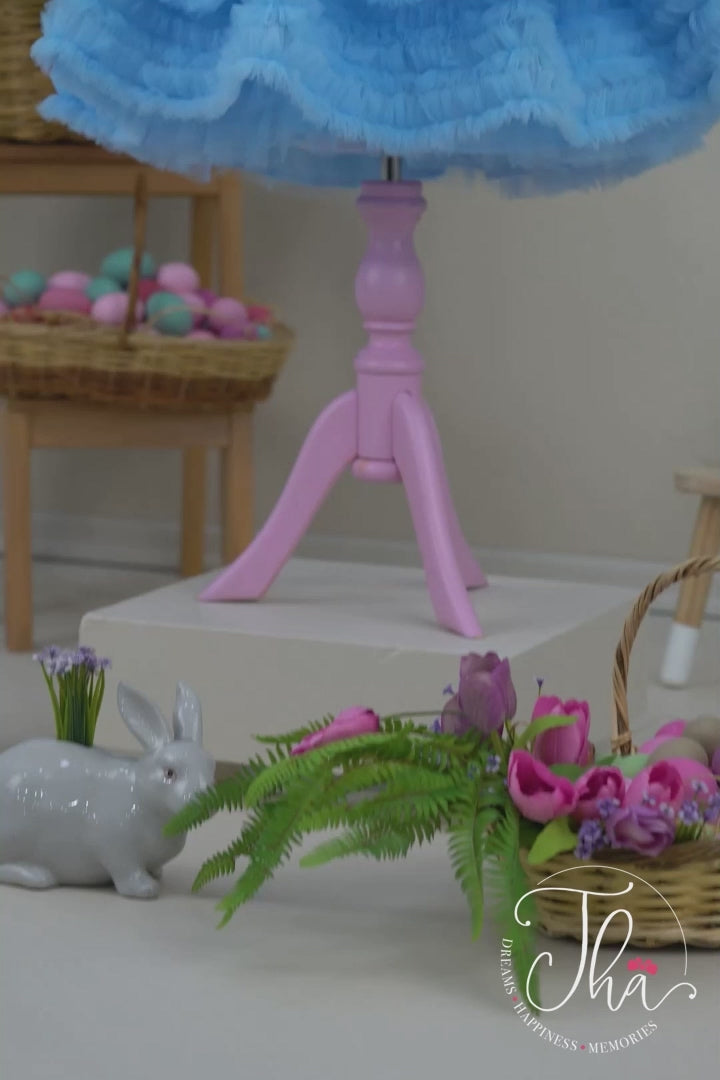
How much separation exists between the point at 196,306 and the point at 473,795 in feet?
3.75

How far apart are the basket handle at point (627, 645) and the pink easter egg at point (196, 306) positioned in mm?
1000

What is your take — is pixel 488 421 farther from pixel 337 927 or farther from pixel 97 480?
pixel 337 927

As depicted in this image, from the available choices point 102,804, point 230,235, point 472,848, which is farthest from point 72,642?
point 472,848

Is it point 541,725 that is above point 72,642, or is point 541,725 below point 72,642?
above

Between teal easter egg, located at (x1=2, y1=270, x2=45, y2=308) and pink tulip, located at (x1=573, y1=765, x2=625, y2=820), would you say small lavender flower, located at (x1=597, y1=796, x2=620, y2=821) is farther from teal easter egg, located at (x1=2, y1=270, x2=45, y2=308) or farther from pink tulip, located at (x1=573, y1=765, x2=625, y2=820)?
teal easter egg, located at (x1=2, y1=270, x2=45, y2=308)

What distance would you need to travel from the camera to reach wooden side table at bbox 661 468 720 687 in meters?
2.07

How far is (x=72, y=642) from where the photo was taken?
2227mm

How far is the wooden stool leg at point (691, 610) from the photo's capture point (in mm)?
2078

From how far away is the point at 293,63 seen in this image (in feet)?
4.33

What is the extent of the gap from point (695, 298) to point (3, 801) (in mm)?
1572

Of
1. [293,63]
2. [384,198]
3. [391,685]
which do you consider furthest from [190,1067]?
[384,198]

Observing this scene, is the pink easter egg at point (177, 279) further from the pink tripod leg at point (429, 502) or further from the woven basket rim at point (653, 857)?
the woven basket rim at point (653, 857)

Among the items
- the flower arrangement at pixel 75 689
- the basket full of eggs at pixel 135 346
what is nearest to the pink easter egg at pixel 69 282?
the basket full of eggs at pixel 135 346

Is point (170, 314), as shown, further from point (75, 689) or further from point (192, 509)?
point (75, 689)
